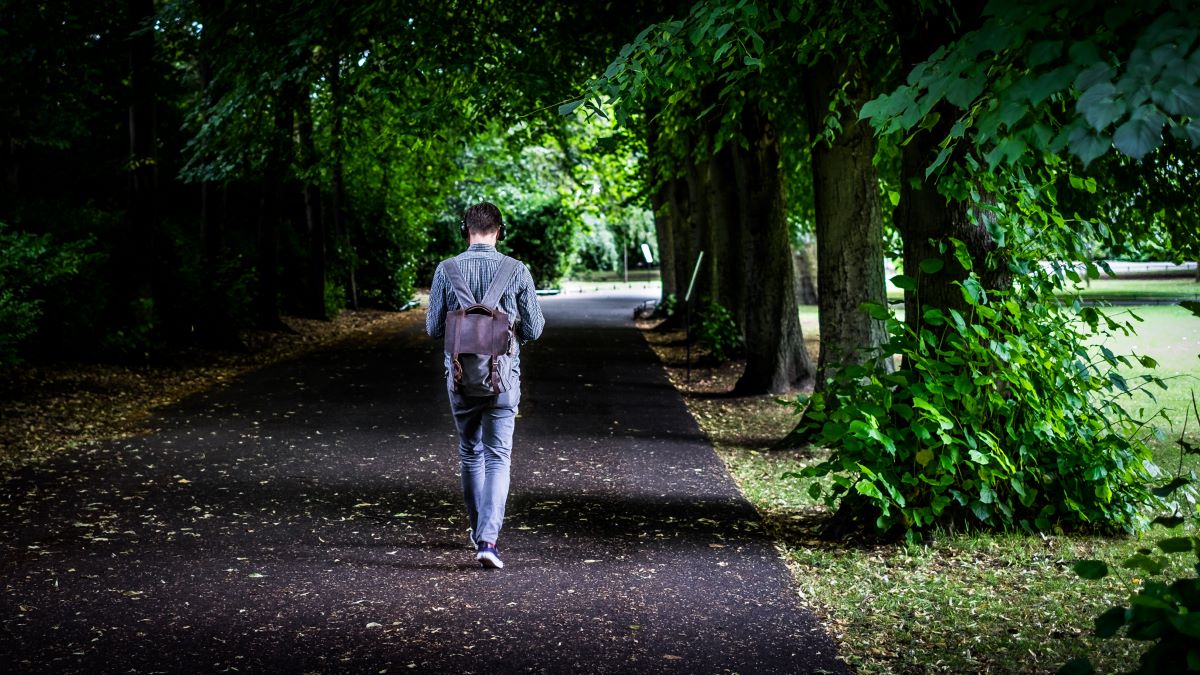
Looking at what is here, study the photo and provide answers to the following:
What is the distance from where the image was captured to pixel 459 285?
20.4 feet

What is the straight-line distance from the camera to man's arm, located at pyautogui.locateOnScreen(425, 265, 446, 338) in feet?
20.7

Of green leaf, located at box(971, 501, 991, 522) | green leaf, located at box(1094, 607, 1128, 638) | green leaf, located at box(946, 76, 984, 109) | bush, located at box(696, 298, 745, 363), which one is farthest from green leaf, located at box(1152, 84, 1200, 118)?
bush, located at box(696, 298, 745, 363)

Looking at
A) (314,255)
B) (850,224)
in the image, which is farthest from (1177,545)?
(314,255)

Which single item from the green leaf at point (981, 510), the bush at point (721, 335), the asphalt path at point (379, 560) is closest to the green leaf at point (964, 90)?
the asphalt path at point (379, 560)

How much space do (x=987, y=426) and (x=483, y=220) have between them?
10.4ft

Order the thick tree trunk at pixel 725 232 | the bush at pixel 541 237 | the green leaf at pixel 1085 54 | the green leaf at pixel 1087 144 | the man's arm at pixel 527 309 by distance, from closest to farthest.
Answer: the green leaf at pixel 1087 144
the green leaf at pixel 1085 54
the man's arm at pixel 527 309
the thick tree trunk at pixel 725 232
the bush at pixel 541 237

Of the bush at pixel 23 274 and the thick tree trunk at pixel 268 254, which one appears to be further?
the thick tree trunk at pixel 268 254

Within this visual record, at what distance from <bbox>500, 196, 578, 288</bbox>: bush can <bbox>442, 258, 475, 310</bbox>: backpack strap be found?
1453 inches

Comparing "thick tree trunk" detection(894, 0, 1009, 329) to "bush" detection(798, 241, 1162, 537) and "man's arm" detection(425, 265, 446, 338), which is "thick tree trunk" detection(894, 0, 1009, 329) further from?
"man's arm" detection(425, 265, 446, 338)

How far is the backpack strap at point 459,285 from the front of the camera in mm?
6191

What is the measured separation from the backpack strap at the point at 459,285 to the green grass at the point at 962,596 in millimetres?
2339

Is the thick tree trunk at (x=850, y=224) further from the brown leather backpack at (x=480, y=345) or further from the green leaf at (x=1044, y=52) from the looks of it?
the green leaf at (x=1044, y=52)

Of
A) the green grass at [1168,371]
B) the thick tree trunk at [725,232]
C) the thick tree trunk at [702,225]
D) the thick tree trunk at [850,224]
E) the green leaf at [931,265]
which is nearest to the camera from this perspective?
the green leaf at [931,265]

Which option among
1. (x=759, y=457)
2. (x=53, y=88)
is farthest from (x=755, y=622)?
(x=53, y=88)
